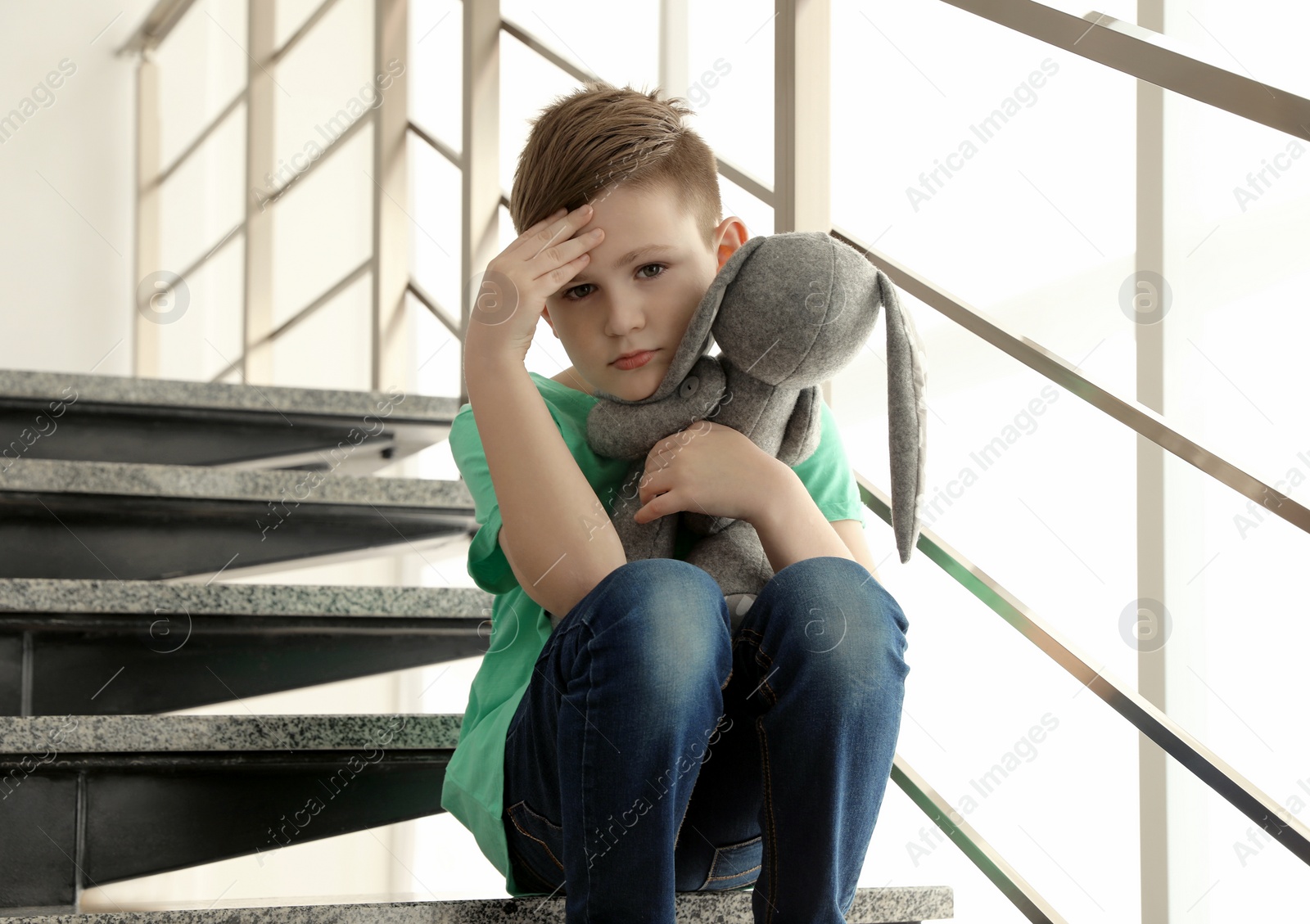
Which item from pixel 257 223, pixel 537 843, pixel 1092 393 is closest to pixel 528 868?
pixel 537 843

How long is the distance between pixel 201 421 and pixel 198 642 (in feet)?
1.72

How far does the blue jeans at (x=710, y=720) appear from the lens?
61 centimetres

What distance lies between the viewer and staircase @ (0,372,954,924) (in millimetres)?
856

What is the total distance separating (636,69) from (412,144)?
89 centimetres

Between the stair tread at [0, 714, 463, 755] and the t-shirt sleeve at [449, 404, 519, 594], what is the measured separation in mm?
211

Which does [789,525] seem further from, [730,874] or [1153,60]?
[1153,60]

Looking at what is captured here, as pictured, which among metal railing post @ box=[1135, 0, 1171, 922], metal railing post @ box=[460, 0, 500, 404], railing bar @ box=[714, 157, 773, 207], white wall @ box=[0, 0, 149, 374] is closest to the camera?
metal railing post @ box=[1135, 0, 1171, 922]

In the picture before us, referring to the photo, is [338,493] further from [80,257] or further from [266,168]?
[80,257]

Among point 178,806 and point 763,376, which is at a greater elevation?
point 763,376

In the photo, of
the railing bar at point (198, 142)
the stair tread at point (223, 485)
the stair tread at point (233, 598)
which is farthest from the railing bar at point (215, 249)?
the stair tread at point (233, 598)

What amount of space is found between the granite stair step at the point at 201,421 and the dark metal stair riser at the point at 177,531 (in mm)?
219

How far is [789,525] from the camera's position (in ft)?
2.42

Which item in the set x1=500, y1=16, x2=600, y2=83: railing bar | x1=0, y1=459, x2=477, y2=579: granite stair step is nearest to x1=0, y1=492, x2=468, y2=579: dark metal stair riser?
x1=0, y1=459, x2=477, y2=579: granite stair step

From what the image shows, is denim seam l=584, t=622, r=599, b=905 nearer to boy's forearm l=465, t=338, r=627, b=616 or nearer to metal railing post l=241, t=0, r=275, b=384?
boy's forearm l=465, t=338, r=627, b=616
